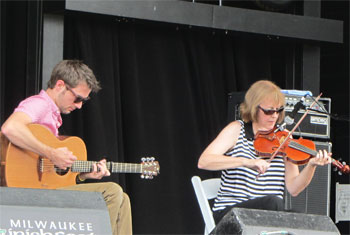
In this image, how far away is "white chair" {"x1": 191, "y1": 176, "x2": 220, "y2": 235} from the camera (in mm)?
3720

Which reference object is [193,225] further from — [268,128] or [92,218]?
[92,218]

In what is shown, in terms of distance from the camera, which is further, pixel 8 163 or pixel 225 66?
pixel 225 66

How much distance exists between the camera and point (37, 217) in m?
2.48

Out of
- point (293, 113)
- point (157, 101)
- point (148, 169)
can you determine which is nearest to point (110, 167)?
point (148, 169)

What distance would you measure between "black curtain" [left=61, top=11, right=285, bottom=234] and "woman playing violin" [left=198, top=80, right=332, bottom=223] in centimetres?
107

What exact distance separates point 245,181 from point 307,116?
1014mm

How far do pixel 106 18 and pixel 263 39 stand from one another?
3.85 ft

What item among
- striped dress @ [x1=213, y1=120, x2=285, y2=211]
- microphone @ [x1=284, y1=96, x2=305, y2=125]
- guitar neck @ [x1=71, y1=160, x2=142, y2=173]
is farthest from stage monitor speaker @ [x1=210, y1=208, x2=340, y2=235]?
microphone @ [x1=284, y1=96, x2=305, y2=125]

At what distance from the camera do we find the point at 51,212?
252 cm

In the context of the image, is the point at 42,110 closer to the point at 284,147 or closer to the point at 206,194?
the point at 206,194

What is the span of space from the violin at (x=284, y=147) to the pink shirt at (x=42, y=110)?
1003 mm

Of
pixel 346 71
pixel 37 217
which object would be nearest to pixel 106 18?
pixel 346 71

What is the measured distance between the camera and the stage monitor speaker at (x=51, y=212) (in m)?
2.45

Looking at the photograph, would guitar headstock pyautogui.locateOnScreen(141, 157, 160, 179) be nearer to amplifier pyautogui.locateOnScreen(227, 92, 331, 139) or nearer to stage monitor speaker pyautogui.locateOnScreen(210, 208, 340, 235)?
amplifier pyautogui.locateOnScreen(227, 92, 331, 139)
